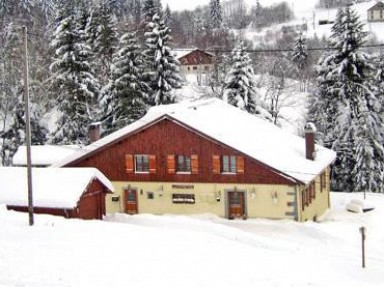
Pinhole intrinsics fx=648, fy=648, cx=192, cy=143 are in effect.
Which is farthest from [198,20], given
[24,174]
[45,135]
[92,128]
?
[24,174]

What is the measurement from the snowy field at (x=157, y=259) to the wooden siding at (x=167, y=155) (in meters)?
7.20

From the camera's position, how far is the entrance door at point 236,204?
3697 centimetres

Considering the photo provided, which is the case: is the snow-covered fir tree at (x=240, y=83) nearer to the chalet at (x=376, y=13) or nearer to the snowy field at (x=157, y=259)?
the snowy field at (x=157, y=259)

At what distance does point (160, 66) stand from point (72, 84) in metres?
7.54

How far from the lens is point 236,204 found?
1463 inches

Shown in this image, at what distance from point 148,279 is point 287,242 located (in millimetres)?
13743

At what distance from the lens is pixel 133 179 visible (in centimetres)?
3916

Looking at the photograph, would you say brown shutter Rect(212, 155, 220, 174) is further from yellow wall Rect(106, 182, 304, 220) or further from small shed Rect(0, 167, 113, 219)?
small shed Rect(0, 167, 113, 219)

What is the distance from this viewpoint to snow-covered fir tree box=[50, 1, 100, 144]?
5397 cm

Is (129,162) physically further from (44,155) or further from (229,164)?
(44,155)

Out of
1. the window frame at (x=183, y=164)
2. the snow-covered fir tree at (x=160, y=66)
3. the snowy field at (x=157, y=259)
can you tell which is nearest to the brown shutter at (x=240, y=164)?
the window frame at (x=183, y=164)

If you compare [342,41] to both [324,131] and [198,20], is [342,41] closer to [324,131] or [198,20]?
[324,131]

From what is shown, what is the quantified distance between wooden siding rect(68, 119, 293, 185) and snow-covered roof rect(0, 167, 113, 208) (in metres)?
7.08

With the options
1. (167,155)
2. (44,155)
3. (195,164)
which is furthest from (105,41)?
(195,164)
